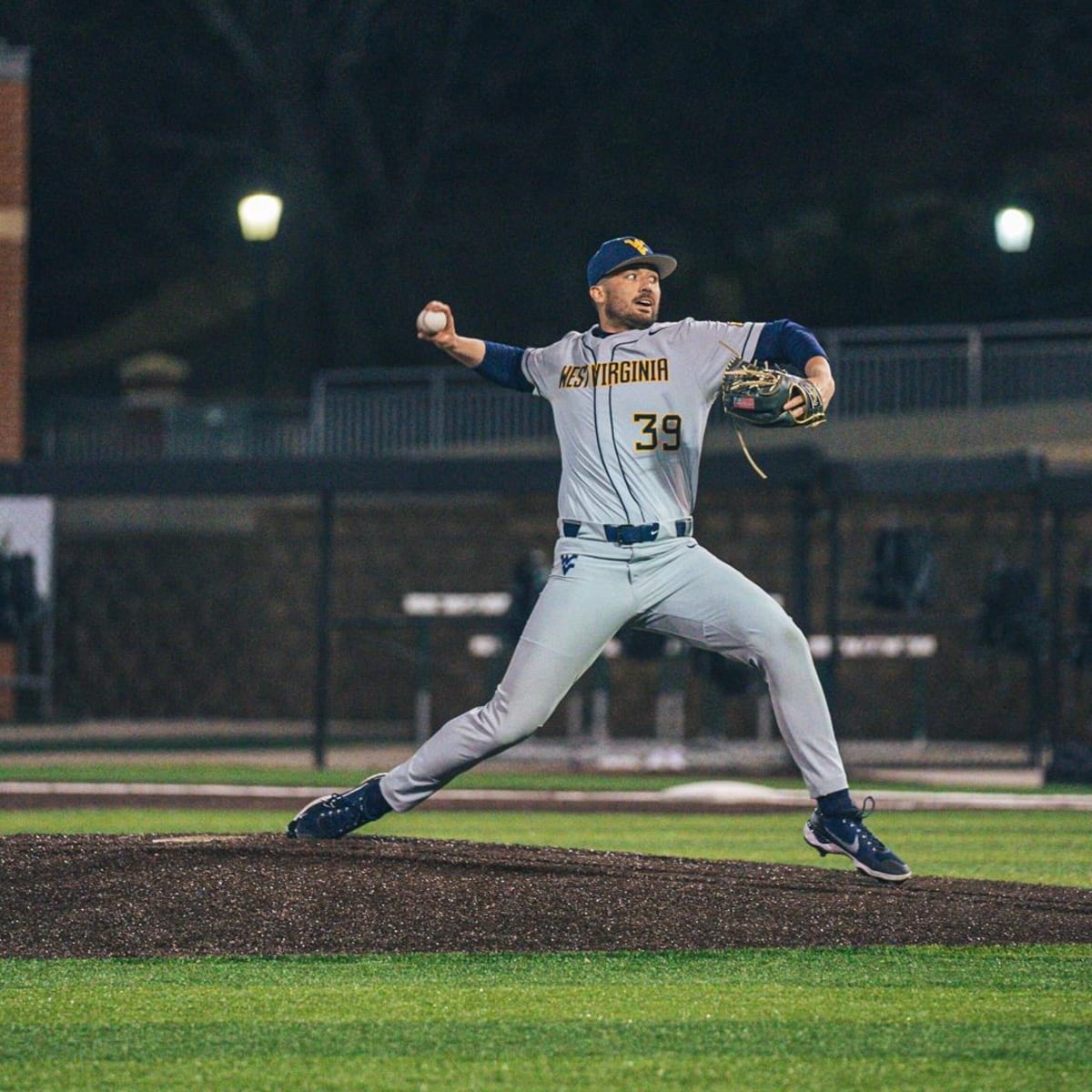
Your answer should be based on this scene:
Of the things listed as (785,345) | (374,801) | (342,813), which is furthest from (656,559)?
(342,813)

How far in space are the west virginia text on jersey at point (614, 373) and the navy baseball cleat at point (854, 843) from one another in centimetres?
154

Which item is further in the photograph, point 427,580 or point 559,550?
point 427,580

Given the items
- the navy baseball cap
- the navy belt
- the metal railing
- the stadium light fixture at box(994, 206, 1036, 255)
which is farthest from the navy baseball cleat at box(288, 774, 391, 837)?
the stadium light fixture at box(994, 206, 1036, 255)

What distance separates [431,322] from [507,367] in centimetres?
38

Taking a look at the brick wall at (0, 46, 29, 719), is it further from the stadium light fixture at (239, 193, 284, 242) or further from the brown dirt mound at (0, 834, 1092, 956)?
the brown dirt mound at (0, 834, 1092, 956)

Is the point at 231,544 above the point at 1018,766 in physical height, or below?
above

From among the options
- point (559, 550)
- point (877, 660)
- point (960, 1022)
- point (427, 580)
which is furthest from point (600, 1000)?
point (427, 580)

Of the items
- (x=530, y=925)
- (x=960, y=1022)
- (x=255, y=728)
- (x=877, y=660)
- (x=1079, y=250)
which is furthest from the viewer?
(x=1079, y=250)

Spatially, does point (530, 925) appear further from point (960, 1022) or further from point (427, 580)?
point (427, 580)

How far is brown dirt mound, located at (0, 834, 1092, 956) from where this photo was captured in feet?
23.5

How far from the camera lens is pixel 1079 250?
32.1 meters

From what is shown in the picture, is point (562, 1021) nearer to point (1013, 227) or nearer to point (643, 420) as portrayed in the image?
point (643, 420)

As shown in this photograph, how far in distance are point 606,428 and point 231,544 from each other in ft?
65.5

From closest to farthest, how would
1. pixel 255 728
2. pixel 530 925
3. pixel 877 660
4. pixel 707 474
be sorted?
pixel 530 925 < pixel 707 474 < pixel 877 660 < pixel 255 728
